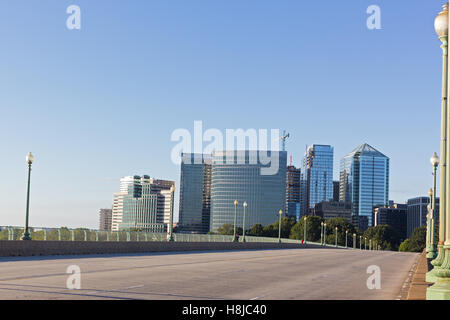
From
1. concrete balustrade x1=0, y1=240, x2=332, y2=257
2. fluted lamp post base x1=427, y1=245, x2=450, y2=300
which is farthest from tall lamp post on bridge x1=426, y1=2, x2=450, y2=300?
concrete balustrade x1=0, y1=240, x2=332, y2=257

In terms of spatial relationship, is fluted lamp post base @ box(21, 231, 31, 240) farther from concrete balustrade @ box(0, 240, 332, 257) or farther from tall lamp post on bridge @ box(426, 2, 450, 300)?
tall lamp post on bridge @ box(426, 2, 450, 300)

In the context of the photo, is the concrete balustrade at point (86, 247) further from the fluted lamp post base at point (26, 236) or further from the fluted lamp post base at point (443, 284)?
the fluted lamp post base at point (443, 284)

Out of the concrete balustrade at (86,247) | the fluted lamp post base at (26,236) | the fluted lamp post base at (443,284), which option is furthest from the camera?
the fluted lamp post base at (26,236)

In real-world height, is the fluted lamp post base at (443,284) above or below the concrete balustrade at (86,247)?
above

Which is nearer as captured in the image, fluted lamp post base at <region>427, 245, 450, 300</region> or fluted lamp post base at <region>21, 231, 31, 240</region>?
fluted lamp post base at <region>427, 245, 450, 300</region>

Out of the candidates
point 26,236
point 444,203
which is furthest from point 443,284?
point 26,236

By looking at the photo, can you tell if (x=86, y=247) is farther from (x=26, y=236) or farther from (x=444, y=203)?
(x=444, y=203)

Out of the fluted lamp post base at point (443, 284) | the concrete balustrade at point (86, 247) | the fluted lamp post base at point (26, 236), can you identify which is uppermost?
the fluted lamp post base at point (443, 284)

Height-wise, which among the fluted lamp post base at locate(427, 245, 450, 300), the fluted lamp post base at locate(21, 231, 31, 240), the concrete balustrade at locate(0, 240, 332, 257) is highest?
the fluted lamp post base at locate(427, 245, 450, 300)

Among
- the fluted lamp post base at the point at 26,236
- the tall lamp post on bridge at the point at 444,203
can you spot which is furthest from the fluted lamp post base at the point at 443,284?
the fluted lamp post base at the point at 26,236

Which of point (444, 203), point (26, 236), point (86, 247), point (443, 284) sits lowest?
point (86, 247)

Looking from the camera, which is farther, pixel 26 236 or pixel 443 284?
pixel 26 236
